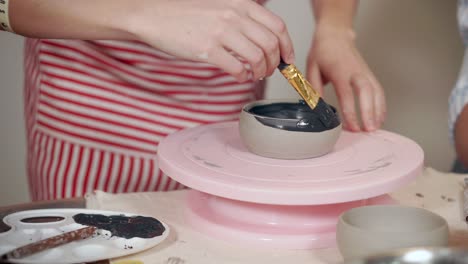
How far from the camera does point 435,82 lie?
72.5 inches

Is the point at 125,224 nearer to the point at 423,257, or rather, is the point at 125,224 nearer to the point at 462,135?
the point at 423,257

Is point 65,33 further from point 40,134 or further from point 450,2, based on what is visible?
point 450,2

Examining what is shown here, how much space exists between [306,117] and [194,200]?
193mm

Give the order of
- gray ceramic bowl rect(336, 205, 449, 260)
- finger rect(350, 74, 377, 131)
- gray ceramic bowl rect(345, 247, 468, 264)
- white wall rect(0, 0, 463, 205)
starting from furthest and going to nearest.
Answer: white wall rect(0, 0, 463, 205)
finger rect(350, 74, 377, 131)
gray ceramic bowl rect(336, 205, 449, 260)
gray ceramic bowl rect(345, 247, 468, 264)

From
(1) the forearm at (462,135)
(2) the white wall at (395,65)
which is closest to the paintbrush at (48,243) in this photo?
(1) the forearm at (462,135)

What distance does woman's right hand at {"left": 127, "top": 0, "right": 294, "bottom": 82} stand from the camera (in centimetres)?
90

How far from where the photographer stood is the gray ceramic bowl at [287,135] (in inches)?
36.3

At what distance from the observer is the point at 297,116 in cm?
100

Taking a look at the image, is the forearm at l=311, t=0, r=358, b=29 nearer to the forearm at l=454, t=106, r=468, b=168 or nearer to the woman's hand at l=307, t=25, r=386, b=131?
the woman's hand at l=307, t=25, r=386, b=131

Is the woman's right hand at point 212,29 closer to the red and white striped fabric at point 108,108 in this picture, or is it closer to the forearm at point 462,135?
the red and white striped fabric at point 108,108

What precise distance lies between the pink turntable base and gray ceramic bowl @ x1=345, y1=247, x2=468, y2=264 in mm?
253

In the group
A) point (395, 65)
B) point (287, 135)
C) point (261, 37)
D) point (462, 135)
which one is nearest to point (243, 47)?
point (261, 37)

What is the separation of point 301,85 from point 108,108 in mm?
418

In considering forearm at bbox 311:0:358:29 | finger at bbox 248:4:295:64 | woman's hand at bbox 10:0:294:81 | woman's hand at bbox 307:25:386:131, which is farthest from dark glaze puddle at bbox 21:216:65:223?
forearm at bbox 311:0:358:29
